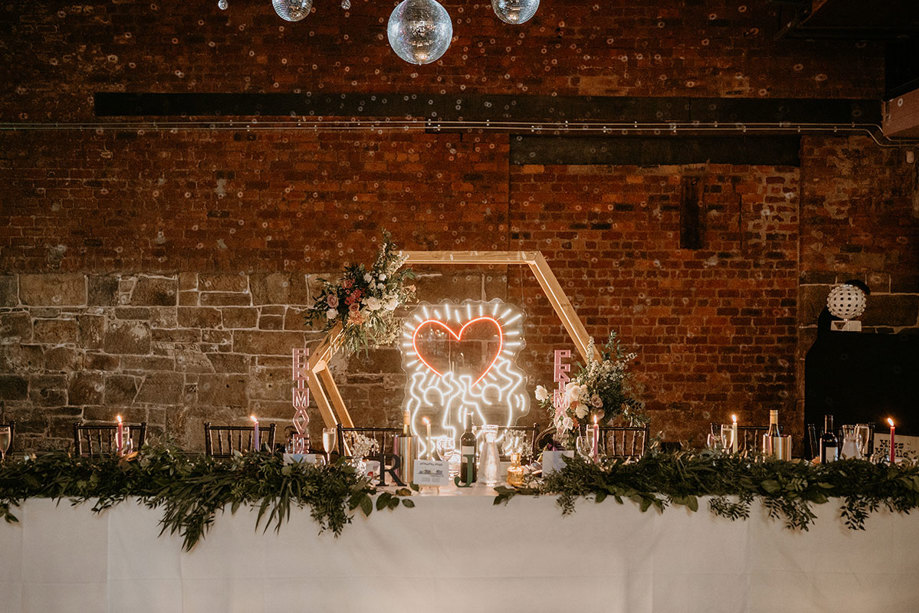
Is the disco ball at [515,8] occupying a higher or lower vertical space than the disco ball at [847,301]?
higher

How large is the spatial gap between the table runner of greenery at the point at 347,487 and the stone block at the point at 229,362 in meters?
3.13

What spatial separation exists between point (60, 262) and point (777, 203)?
6.26 m

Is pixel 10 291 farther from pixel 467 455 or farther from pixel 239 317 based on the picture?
pixel 467 455

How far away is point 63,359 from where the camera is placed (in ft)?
20.1

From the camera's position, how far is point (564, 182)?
6055 mm

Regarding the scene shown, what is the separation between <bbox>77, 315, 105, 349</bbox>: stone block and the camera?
612 centimetres

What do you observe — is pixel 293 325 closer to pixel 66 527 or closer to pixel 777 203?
pixel 66 527

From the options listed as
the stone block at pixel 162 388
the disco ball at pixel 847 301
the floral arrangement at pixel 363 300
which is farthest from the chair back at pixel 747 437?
the stone block at pixel 162 388

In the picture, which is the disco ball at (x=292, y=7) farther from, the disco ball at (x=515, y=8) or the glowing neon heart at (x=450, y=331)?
the glowing neon heart at (x=450, y=331)

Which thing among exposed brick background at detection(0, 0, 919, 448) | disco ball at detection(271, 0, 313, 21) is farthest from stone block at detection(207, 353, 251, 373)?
disco ball at detection(271, 0, 313, 21)

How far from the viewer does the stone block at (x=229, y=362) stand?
6090 mm

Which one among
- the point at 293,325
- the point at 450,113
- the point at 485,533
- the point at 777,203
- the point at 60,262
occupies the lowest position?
the point at 485,533

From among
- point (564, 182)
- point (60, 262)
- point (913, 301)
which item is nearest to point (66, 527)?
point (60, 262)

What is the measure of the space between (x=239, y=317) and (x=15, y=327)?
1978 millimetres
